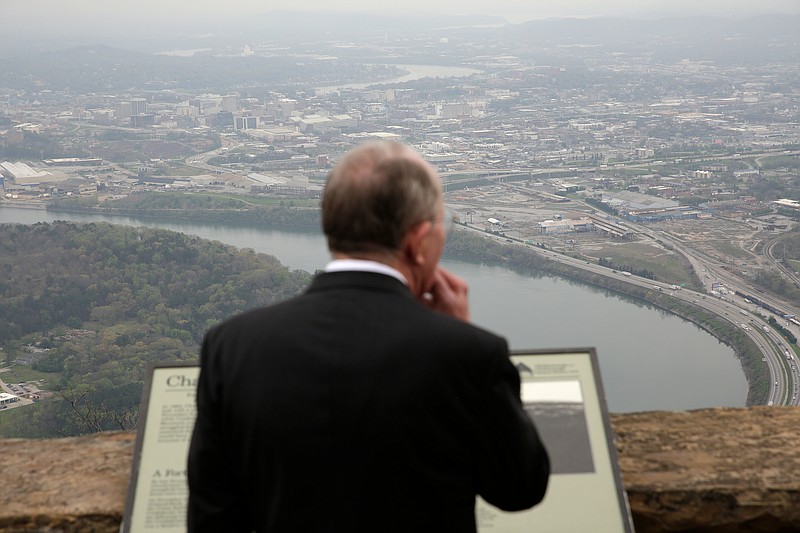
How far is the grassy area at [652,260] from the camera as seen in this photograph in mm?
14055

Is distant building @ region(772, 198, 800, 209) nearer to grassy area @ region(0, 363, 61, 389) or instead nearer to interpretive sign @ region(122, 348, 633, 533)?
grassy area @ region(0, 363, 61, 389)

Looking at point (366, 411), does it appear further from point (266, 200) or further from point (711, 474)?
point (266, 200)

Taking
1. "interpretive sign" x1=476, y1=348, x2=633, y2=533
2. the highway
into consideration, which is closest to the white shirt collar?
"interpretive sign" x1=476, y1=348, x2=633, y2=533

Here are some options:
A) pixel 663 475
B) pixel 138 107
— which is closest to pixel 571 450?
pixel 663 475

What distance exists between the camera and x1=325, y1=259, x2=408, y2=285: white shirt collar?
2.92 ft

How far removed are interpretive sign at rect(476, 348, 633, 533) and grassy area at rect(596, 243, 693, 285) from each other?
12.9 m

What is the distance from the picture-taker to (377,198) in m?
0.87


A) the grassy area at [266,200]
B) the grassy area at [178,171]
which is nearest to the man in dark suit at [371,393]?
the grassy area at [266,200]

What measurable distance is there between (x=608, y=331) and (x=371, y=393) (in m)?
11.7

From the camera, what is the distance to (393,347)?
33.2 inches

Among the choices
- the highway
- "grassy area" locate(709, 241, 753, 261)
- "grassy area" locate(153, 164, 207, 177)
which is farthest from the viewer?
"grassy area" locate(153, 164, 207, 177)

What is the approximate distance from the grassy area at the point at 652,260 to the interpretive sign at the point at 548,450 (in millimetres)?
12885

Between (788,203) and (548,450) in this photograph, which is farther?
(788,203)

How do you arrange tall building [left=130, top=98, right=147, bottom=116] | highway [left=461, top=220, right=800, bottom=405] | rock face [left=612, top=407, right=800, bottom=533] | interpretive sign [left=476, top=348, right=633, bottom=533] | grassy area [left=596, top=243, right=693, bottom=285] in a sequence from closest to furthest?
1. interpretive sign [left=476, top=348, right=633, bottom=533]
2. rock face [left=612, top=407, right=800, bottom=533]
3. highway [left=461, top=220, right=800, bottom=405]
4. grassy area [left=596, top=243, right=693, bottom=285]
5. tall building [left=130, top=98, right=147, bottom=116]
